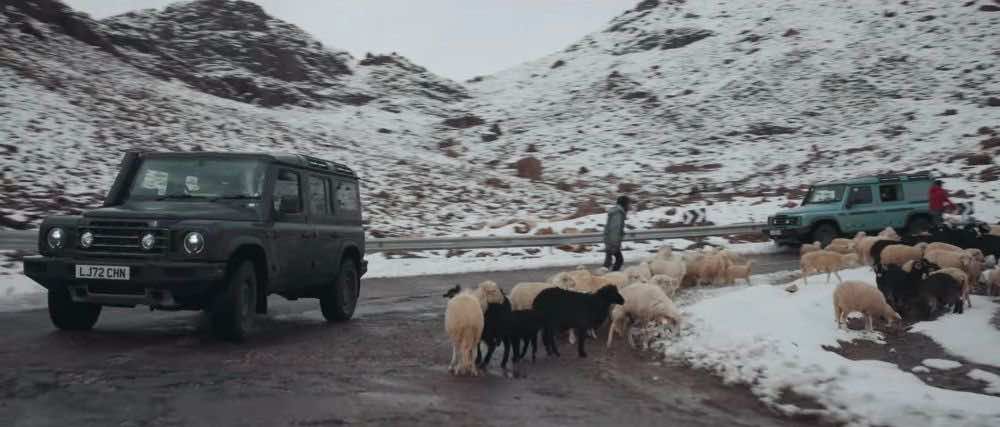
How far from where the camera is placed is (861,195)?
2047 centimetres

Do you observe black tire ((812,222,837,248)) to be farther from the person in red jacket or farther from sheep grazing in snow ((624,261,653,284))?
sheep grazing in snow ((624,261,653,284))

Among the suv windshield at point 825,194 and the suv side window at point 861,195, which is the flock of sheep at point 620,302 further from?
the suv windshield at point 825,194

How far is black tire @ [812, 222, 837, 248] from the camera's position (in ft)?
65.9

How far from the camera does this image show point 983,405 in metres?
4.73

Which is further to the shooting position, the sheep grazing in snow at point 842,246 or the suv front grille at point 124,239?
the sheep grazing in snow at point 842,246

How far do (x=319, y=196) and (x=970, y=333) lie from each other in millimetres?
7462

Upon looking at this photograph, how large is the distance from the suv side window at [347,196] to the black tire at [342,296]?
0.78 m

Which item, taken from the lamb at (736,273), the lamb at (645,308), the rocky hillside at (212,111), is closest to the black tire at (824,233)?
the lamb at (736,273)

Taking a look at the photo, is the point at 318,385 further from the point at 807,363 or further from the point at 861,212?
the point at 861,212

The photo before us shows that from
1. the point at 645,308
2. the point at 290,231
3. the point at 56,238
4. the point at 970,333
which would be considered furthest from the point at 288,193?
the point at 970,333

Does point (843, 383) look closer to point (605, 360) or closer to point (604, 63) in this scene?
point (605, 360)

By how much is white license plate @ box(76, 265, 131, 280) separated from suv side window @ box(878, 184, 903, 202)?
64.7 ft

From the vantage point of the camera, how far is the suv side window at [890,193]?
20500mm

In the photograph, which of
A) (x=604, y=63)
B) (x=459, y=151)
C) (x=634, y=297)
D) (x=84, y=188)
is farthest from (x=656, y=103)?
(x=634, y=297)
